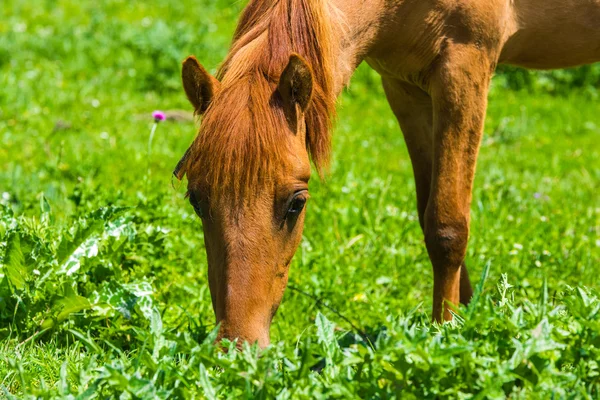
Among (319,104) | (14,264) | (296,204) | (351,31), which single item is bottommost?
(14,264)

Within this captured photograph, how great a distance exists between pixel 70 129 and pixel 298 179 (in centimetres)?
448

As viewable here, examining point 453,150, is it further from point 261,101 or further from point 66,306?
point 66,306

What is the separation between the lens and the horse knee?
372cm

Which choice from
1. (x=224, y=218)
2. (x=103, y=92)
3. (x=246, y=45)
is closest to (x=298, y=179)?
(x=224, y=218)

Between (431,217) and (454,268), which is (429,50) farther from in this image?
(454,268)

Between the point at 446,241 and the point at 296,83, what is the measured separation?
1.22m

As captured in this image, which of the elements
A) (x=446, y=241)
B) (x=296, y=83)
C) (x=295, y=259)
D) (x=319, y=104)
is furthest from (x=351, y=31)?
(x=295, y=259)

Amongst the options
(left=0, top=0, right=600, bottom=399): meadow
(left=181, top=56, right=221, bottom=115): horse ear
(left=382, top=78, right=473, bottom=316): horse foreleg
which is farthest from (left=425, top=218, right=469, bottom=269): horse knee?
(left=181, top=56, right=221, bottom=115): horse ear

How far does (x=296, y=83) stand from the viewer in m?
2.95

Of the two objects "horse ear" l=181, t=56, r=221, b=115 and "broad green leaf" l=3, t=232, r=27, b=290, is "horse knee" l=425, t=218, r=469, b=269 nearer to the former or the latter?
"horse ear" l=181, t=56, r=221, b=115

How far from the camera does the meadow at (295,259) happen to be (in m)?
2.41

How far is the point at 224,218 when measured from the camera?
2824 millimetres

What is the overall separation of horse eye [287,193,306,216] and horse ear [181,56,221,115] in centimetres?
49

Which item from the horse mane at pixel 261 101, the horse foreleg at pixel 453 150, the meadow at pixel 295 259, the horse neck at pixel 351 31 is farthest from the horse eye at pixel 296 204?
the horse foreleg at pixel 453 150
